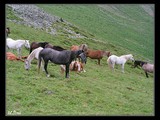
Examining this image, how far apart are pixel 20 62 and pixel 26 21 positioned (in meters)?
20.0

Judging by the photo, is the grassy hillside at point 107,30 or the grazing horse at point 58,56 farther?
the grassy hillside at point 107,30

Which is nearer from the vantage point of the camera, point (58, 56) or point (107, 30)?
point (58, 56)

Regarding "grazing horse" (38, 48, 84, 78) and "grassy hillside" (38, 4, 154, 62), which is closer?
"grazing horse" (38, 48, 84, 78)

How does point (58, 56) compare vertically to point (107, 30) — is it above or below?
below

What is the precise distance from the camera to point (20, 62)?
17062 mm

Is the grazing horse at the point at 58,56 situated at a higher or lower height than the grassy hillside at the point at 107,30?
lower

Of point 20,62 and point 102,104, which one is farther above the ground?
point 20,62

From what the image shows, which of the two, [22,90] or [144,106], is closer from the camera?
[22,90]

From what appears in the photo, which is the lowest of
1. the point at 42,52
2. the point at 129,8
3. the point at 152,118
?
the point at 152,118

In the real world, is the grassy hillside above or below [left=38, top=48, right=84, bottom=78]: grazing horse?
above
